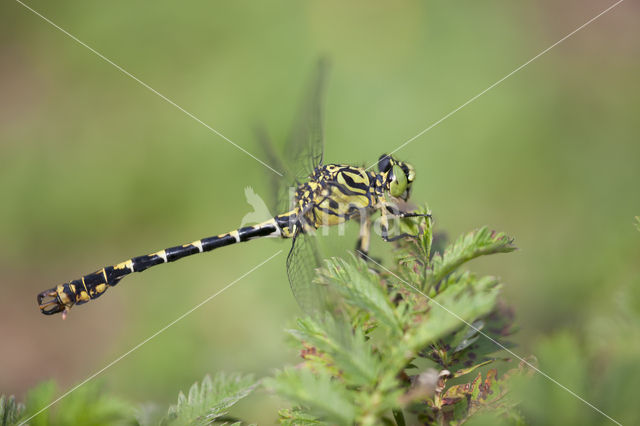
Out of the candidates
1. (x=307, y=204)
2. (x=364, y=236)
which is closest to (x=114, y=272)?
(x=307, y=204)

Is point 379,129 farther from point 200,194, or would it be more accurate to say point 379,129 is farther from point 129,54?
point 129,54

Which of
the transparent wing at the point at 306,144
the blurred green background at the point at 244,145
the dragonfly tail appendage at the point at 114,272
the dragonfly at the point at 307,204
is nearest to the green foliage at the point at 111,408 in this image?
the dragonfly at the point at 307,204

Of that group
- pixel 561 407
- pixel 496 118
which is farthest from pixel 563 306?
pixel 561 407

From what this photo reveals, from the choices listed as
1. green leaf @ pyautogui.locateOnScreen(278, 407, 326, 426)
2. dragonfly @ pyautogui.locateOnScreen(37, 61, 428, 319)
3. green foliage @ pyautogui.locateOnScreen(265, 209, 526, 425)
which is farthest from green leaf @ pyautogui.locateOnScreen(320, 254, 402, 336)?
dragonfly @ pyautogui.locateOnScreen(37, 61, 428, 319)

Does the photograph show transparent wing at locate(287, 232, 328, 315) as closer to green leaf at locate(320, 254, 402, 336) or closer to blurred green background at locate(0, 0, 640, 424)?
green leaf at locate(320, 254, 402, 336)

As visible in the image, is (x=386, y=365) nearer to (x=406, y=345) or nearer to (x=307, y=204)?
(x=406, y=345)

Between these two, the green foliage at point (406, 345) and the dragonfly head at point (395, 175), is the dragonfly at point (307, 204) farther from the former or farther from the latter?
the green foliage at point (406, 345)
